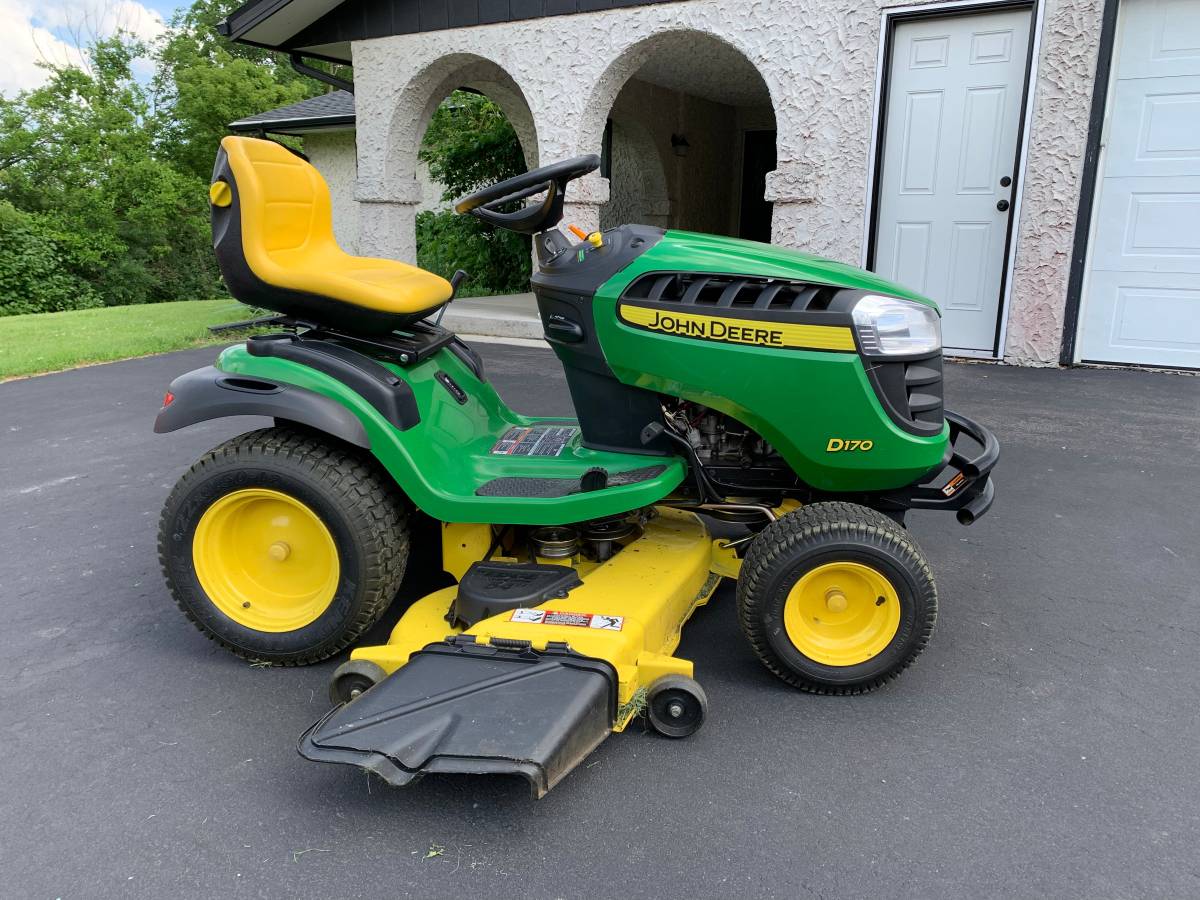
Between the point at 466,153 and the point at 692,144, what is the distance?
4.02 metres

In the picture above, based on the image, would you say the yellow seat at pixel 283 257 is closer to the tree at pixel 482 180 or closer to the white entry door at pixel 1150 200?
the white entry door at pixel 1150 200

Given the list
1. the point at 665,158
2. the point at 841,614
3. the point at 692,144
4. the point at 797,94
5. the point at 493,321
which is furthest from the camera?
the point at 692,144

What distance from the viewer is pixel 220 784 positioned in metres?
2.10

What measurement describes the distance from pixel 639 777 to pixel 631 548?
77cm

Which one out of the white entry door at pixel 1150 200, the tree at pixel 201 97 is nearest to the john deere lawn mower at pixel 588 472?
the white entry door at pixel 1150 200

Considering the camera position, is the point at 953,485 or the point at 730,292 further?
the point at 953,485

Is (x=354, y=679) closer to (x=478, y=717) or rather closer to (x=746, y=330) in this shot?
(x=478, y=717)

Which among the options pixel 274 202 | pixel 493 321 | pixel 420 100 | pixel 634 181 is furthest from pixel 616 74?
pixel 274 202

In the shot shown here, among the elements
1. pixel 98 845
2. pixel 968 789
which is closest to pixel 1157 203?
pixel 968 789

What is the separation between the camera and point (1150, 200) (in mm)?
6273

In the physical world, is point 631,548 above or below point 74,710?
above

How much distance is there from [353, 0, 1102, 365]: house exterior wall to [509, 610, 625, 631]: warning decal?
5.53 meters

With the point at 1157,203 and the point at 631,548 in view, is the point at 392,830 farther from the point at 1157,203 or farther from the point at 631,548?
the point at 1157,203

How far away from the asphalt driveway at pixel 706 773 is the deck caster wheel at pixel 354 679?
0.53ft
